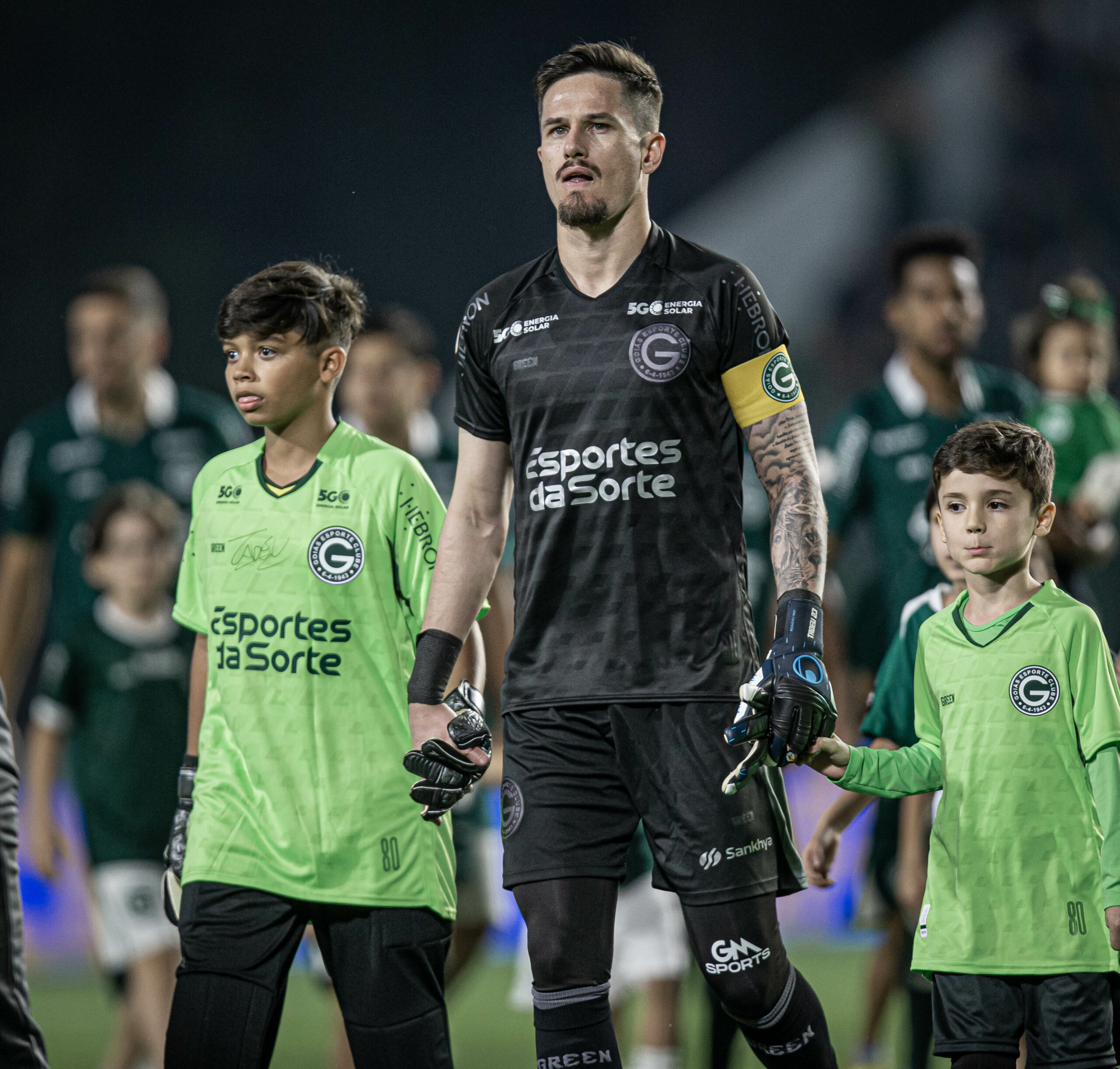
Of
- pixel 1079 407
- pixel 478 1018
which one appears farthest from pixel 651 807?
pixel 478 1018

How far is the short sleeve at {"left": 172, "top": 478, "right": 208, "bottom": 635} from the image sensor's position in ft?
12.4

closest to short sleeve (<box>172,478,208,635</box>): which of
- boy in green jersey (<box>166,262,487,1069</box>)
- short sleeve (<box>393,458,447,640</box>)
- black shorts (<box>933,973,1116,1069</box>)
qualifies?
boy in green jersey (<box>166,262,487,1069</box>)

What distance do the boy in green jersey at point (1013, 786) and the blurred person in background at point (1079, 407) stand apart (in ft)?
6.56

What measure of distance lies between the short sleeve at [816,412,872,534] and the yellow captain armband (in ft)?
8.31

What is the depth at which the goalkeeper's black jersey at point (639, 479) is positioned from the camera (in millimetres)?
3322

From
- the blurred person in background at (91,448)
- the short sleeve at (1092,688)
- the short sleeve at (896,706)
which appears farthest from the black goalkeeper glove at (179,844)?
the blurred person in background at (91,448)

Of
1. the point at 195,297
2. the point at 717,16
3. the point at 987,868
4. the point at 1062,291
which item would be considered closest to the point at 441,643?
the point at 987,868

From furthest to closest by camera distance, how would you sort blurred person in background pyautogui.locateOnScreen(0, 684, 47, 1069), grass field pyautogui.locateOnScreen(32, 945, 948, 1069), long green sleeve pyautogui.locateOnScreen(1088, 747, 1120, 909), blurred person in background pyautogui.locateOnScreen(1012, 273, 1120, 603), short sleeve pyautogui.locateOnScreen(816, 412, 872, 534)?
1. grass field pyautogui.locateOnScreen(32, 945, 948, 1069)
2. short sleeve pyautogui.locateOnScreen(816, 412, 872, 534)
3. blurred person in background pyautogui.locateOnScreen(1012, 273, 1120, 603)
4. long green sleeve pyautogui.locateOnScreen(1088, 747, 1120, 909)
5. blurred person in background pyautogui.locateOnScreen(0, 684, 47, 1069)

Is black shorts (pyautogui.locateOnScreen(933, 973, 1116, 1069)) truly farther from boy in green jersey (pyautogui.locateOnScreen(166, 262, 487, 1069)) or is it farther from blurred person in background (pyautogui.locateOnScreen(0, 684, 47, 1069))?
blurred person in background (pyautogui.locateOnScreen(0, 684, 47, 1069))

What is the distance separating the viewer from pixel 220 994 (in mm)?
3406

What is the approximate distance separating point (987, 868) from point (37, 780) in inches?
145

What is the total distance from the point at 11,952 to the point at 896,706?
1921mm

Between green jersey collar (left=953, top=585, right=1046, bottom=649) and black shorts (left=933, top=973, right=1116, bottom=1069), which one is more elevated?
green jersey collar (left=953, top=585, right=1046, bottom=649)
